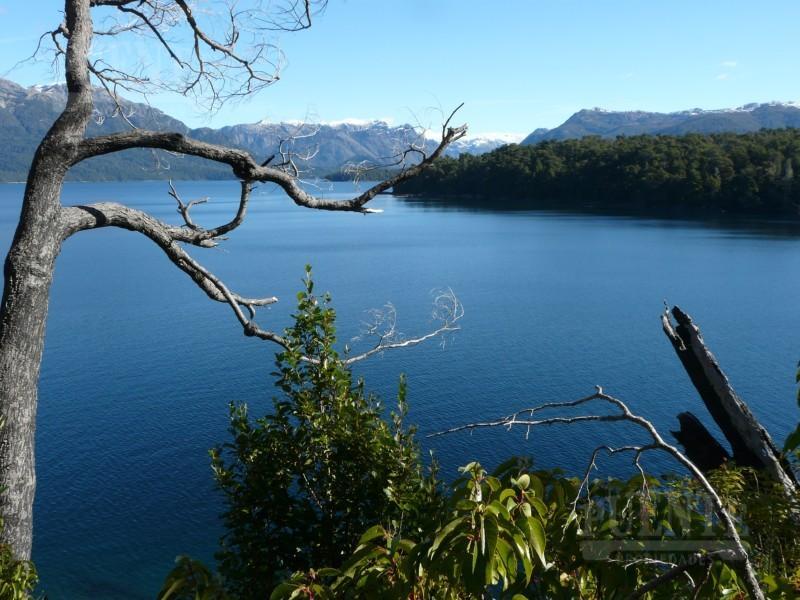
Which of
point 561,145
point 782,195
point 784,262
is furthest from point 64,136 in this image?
point 561,145

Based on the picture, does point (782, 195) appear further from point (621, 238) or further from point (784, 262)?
point (784, 262)

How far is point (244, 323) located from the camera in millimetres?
4043

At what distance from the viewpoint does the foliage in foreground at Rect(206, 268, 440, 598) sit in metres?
4.07

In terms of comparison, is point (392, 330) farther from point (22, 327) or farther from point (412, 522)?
point (22, 327)

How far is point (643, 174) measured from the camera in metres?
69.2

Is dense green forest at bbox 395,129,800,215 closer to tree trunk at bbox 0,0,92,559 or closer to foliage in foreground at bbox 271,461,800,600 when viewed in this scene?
tree trunk at bbox 0,0,92,559

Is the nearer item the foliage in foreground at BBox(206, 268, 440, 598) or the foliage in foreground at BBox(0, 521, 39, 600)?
the foliage in foreground at BBox(0, 521, 39, 600)

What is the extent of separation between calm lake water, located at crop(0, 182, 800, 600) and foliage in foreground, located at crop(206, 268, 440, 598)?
1.20m

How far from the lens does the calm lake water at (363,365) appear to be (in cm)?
1342

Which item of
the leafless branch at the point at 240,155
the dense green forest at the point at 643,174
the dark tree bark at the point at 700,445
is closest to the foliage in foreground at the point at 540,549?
the leafless branch at the point at 240,155

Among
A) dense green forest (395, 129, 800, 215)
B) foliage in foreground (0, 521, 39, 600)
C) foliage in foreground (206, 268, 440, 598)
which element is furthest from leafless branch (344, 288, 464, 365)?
dense green forest (395, 129, 800, 215)

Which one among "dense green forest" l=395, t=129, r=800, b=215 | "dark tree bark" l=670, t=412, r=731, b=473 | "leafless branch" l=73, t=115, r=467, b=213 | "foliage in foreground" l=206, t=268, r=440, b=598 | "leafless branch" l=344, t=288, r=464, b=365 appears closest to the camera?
"leafless branch" l=73, t=115, r=467, b=213

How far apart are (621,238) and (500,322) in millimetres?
24782

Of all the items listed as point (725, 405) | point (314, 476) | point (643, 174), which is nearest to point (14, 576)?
point (314, 476)
